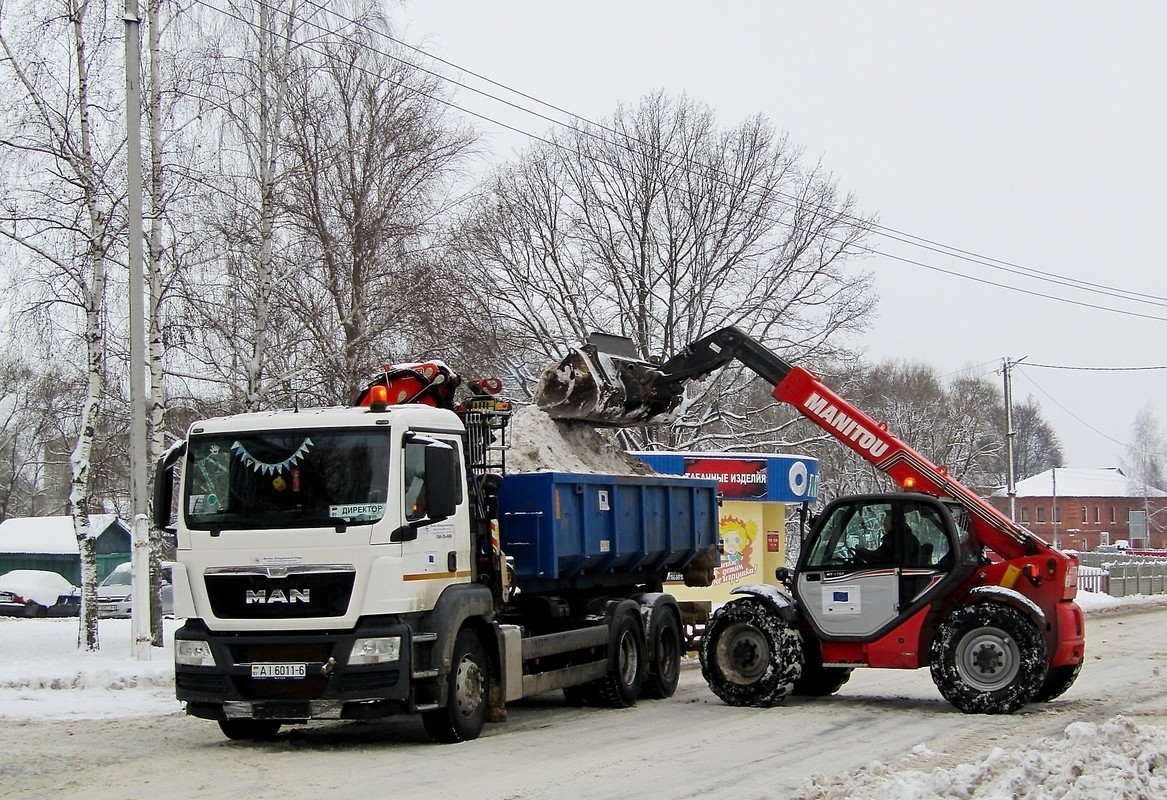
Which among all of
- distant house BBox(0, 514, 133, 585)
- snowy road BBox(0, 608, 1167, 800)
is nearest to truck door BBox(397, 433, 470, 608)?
snowy road BBox(0, 608, 1167, 800)

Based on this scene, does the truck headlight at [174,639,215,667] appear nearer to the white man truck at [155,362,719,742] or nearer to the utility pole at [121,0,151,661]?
the white man truck at [155,362,719,742]

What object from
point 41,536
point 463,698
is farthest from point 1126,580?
point 41,536

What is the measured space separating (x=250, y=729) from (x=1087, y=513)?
363ft

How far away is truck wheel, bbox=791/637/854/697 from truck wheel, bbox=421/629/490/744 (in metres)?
4.11

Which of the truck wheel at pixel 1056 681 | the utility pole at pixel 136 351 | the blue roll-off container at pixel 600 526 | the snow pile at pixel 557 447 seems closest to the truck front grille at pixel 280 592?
the blue roll-off container at pixel 600 526

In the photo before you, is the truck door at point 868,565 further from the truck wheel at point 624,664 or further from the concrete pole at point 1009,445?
the concrete pole at point 1009,445

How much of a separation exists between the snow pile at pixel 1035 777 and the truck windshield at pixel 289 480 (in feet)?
13.6

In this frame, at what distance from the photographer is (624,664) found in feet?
46.5

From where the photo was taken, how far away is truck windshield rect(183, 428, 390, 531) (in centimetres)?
1044

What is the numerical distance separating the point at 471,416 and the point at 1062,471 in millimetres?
113467

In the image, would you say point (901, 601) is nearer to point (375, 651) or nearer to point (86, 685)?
point (375, 651)

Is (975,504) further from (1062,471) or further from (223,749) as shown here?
(1062,471)

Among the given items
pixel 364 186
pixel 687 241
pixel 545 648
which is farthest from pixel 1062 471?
pixel 545 648

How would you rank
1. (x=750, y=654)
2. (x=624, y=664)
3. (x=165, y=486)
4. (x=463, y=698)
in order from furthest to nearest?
(x=624, y=664), (x=750, y=654), (x=165, y=486), (x=463, y=698)
